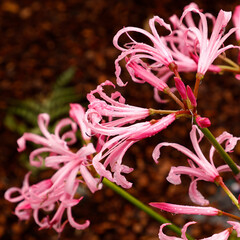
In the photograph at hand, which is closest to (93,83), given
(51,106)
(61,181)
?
(51,106)

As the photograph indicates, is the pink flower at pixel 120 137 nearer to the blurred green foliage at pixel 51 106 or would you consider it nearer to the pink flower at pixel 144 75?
the pink flower at pixel 144 75

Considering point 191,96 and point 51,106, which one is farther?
point 51,106

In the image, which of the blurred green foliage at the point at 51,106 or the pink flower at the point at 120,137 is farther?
the blurred green foliage at the point at 51,106

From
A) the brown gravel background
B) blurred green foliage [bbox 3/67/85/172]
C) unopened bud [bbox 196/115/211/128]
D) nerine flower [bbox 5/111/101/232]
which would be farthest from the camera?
blurred green foliage [bbox 3/67/85/172]

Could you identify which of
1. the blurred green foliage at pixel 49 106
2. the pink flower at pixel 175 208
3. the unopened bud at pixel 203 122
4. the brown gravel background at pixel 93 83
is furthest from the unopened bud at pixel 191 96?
the blurred green foliage at pixel 49 106

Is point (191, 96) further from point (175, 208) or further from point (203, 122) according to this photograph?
point (175, 208)

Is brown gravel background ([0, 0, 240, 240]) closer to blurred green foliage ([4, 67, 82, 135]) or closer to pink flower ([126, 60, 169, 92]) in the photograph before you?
blurred green foliage ([4, 67, 82, 135])

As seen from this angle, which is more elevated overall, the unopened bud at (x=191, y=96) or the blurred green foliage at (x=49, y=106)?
the blurred green foliage at (x=49, y=106)

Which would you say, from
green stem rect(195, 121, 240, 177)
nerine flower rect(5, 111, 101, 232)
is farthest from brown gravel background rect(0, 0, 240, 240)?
green stem rect(195, 121, 240, 177)
